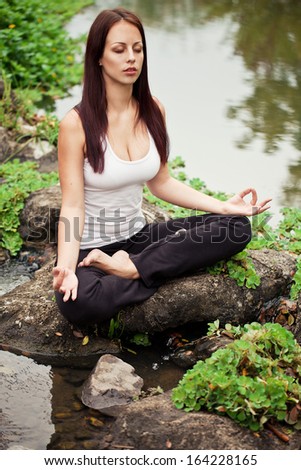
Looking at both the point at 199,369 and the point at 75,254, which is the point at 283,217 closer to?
the point at 75,254

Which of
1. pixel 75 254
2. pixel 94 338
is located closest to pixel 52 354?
pixel 94 338

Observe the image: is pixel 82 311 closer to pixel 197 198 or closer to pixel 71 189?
pixel 71 189

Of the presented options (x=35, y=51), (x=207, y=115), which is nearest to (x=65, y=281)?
(x=207, y=115)

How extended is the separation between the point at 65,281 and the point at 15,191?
1642 mm

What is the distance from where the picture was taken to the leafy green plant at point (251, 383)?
9.58ft

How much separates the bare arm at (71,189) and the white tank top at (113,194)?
8cm

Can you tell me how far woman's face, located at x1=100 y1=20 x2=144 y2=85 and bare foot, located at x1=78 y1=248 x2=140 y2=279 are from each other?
853 millimetres

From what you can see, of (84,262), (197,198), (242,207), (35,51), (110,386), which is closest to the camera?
(110,386)

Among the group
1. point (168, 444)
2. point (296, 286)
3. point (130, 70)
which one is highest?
point (130, 70)

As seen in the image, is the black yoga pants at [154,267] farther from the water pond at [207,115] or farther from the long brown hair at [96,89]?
the long brown hair at [96,89]

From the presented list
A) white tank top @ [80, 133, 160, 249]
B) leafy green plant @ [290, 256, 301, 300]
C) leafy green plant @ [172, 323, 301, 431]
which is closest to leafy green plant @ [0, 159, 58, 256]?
white tank top @ [80, 133, 160, 249]

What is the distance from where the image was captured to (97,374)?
3.38m

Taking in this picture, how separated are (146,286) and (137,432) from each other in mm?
1000

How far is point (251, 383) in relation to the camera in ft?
9.66
